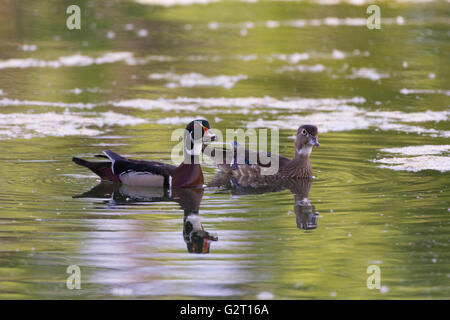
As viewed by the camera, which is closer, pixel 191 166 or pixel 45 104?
pixel 191 166

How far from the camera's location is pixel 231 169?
41.9 ft

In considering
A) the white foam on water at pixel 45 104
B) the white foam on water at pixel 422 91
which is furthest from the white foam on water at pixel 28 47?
the white foam on water at pixel 422 91

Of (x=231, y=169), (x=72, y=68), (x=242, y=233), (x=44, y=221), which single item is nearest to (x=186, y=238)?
(x=242, y=233)

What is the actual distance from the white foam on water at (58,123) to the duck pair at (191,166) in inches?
114

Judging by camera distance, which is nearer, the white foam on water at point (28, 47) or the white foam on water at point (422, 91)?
the white foam on water at point (422, 91)

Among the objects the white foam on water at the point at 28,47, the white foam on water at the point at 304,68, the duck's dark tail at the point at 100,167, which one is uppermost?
the white foam on water at the point at 28,47

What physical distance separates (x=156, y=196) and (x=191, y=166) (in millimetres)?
687

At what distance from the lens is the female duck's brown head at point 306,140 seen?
12547 millimetres

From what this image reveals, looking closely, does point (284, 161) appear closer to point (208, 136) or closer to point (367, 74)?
point (208, 136)

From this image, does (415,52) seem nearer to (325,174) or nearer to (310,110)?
(310,110)

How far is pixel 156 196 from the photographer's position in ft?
37.6

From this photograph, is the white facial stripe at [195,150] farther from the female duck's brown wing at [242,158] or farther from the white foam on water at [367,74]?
the white foam on water at [367,74]

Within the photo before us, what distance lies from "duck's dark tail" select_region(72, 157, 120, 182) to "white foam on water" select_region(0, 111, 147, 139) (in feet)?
8.83

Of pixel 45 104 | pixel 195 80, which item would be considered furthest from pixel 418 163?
pixel 195 80
